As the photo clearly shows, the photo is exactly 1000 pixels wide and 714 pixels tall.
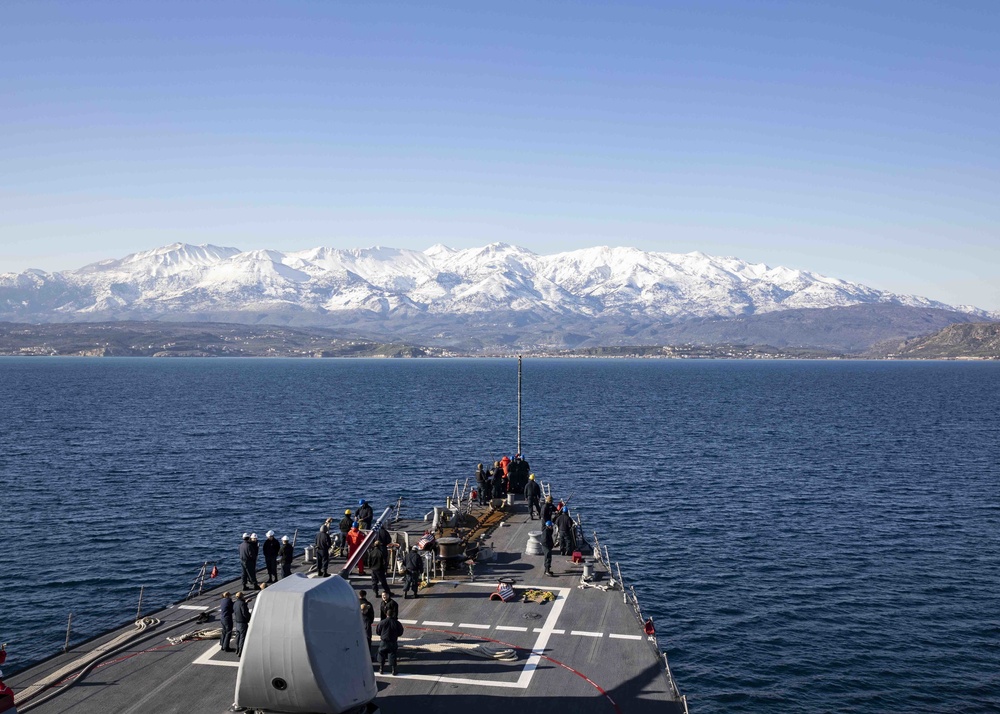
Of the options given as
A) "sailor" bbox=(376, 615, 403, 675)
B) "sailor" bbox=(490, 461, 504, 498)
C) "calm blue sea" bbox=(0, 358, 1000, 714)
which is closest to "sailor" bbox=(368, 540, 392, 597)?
"sailor" bbox=(376, 615, 403, 675)

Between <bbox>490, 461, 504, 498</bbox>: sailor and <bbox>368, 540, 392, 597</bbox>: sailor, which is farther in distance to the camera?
<bbox>490, 461, 504, 498</bbox>: sailor

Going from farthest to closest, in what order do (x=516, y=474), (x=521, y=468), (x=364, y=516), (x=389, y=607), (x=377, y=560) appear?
(x=521, y=468) → (x=516, y=474) → (x=364, y=516) → (x=377, y=560) → (x=389, y=607)

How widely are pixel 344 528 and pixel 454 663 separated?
39.9 feet

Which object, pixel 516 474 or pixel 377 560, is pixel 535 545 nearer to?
pixel 377 560

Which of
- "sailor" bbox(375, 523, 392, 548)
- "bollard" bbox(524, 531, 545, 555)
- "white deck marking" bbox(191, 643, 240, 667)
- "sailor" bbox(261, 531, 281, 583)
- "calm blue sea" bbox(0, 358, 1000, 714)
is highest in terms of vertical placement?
"sailor" bbox(375, 523, 392, 548)

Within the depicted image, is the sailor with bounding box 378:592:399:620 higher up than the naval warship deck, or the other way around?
the sailor with bounding box 378:592:399:620

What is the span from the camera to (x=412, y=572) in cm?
3036

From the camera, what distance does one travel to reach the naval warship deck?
22297 mm

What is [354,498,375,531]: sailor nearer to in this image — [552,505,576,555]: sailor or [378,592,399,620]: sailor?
[552,505,576,555]: sailor

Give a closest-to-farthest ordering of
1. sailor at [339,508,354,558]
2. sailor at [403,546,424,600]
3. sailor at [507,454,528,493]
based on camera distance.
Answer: sailor at [403,546,424,600] < sailor at [339,508,354,558] < sailor at [507,454,528,493]

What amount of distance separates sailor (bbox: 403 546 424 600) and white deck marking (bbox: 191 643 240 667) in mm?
7395

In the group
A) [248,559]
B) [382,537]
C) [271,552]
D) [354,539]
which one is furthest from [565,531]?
[248,559]

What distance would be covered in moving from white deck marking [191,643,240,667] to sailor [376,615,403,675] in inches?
185

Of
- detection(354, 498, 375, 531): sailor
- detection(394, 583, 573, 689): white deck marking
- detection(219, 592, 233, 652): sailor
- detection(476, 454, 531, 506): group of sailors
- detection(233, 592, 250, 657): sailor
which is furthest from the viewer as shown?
detection(476, 454, 531, 506): group of sailors
